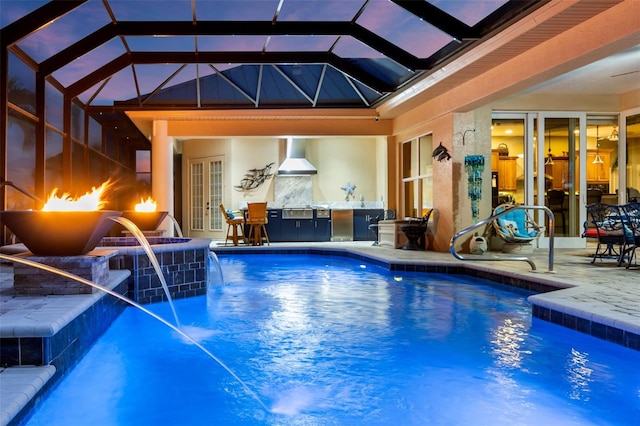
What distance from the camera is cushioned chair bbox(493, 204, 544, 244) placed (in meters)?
8.12

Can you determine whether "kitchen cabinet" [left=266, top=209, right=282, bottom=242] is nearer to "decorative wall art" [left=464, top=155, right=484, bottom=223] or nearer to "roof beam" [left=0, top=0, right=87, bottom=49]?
"decorative wall art" [left=464, top=155, right=484, bottom=223]

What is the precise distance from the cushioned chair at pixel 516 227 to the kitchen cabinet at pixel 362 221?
4.55 metres

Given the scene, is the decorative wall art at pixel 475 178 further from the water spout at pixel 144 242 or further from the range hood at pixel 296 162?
the range hood at pixel 296 162

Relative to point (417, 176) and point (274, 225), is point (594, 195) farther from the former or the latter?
point (274, 225)

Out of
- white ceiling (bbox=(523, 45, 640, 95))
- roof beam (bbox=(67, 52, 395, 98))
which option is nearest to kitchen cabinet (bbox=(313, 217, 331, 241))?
roof beam (bbox=(67, 52, 395, 98))

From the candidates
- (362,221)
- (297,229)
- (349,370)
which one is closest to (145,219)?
(297,229)

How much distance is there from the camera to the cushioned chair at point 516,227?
8.12m

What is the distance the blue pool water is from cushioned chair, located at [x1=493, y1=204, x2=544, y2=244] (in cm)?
349

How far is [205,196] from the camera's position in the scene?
14406mm

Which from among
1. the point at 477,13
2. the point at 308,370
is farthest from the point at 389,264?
the point at 308,370

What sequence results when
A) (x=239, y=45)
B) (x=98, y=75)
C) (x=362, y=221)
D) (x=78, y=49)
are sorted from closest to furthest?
(x=78, y=49) < (x=239, y=45) < (x=98, y=75) < (x=362, y=221)

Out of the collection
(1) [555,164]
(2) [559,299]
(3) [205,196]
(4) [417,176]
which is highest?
(1) [555,164]

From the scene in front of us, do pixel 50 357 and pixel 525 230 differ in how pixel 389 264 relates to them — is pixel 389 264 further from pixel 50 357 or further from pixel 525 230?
pixel 50 357

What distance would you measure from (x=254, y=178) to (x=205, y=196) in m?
1.73
